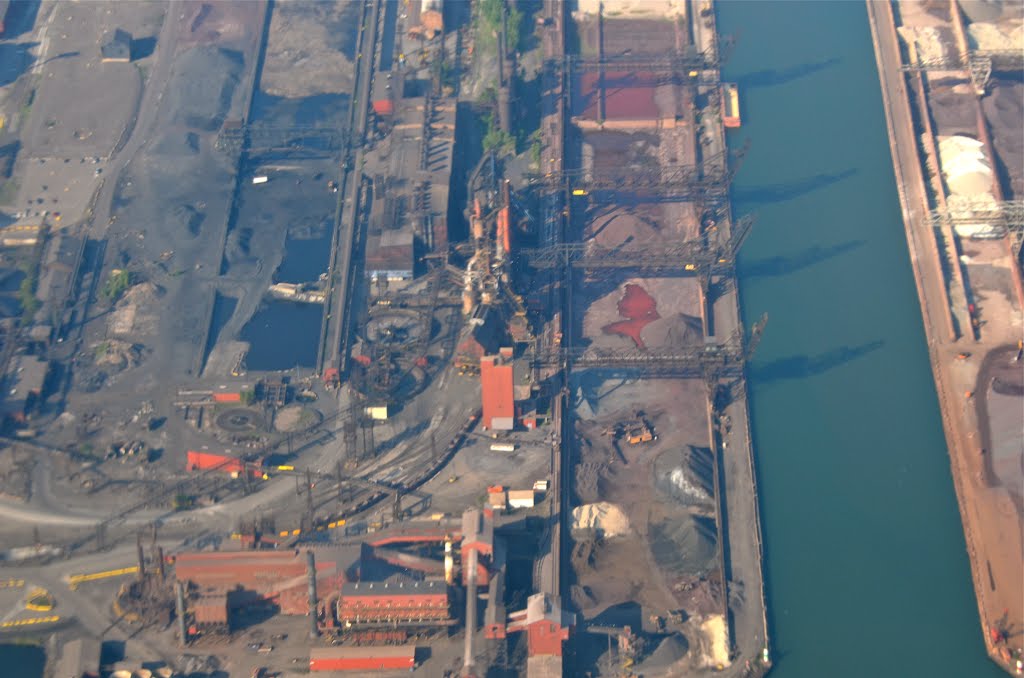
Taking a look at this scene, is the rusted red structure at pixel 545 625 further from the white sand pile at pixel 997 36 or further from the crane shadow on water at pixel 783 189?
the white sand pile at pixel 997 36

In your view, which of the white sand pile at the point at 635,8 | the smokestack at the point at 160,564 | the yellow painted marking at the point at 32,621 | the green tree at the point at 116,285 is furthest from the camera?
the white sand pile at the point at 635,8

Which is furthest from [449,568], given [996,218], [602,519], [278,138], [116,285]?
[996,218]

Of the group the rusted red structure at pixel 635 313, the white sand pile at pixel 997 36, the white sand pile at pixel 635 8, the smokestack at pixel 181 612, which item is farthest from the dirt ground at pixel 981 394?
the smokestack at pixel 181 612

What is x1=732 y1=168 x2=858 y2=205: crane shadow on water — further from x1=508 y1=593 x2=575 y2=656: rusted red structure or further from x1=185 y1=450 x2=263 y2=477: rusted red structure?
x1=185 y1=450 x2=263 y2=477: rusted red structure

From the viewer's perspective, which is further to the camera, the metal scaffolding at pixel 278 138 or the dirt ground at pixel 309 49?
the dirt ground at pixel 309 49

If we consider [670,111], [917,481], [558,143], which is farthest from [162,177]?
[917,481]
